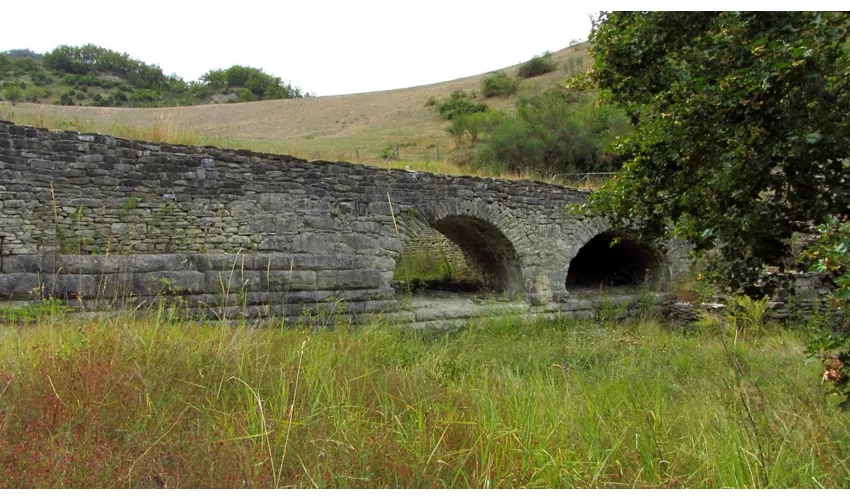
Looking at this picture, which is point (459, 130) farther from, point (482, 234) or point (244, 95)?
point (244, 95)

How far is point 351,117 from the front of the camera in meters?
40.2

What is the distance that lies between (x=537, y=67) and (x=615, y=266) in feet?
114

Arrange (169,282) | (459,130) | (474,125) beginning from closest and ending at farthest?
Answer: (169,282) < (474,125) < (459,130)

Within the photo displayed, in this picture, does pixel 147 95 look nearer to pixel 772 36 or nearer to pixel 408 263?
pixel 408 263

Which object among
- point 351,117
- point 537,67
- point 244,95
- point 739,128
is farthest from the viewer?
point 244,95

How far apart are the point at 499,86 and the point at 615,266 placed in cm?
2868

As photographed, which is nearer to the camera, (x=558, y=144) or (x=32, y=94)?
(x=558, y=144)

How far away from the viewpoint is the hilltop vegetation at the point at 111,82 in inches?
1578

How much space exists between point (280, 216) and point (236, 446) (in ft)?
20.9

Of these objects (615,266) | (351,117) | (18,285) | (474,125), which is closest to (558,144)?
(474,125)

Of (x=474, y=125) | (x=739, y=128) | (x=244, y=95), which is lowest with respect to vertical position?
(x=739, y=128)

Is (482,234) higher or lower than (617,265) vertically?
higher

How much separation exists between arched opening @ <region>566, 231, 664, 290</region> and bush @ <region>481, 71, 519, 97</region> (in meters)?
27.3

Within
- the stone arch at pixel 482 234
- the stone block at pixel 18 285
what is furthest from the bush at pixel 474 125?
the stone block at pixel 18 285
